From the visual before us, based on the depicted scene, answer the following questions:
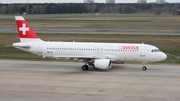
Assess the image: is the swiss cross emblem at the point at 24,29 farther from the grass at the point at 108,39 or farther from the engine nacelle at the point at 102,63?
the grass at the point at 108,39

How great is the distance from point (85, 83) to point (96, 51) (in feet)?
29.0

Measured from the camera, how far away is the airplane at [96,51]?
142 ft

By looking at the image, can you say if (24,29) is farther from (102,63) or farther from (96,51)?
(102,63)

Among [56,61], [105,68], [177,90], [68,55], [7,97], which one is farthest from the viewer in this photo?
[56,61]

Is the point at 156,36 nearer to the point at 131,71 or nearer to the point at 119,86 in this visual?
the point at 131,71

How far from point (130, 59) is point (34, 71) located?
9.76 meters

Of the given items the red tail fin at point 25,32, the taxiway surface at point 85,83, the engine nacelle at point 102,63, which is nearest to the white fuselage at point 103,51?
the red tail fin at point 25,32

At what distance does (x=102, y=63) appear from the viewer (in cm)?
4209

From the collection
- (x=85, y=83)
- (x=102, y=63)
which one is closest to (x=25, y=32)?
(x=102, y=63)

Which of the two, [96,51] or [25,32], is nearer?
[96,51]

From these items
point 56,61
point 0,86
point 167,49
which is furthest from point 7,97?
point 167,49

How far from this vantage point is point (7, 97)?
3042 centimetres

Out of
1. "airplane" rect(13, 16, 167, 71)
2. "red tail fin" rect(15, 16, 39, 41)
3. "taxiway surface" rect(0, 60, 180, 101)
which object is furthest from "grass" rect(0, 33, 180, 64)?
"taxiway surface" rect(0, 60, 180, 101)

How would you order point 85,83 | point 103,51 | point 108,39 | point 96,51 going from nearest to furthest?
point 85,83 → point 103,51 → point 96,51 → point 108,39
